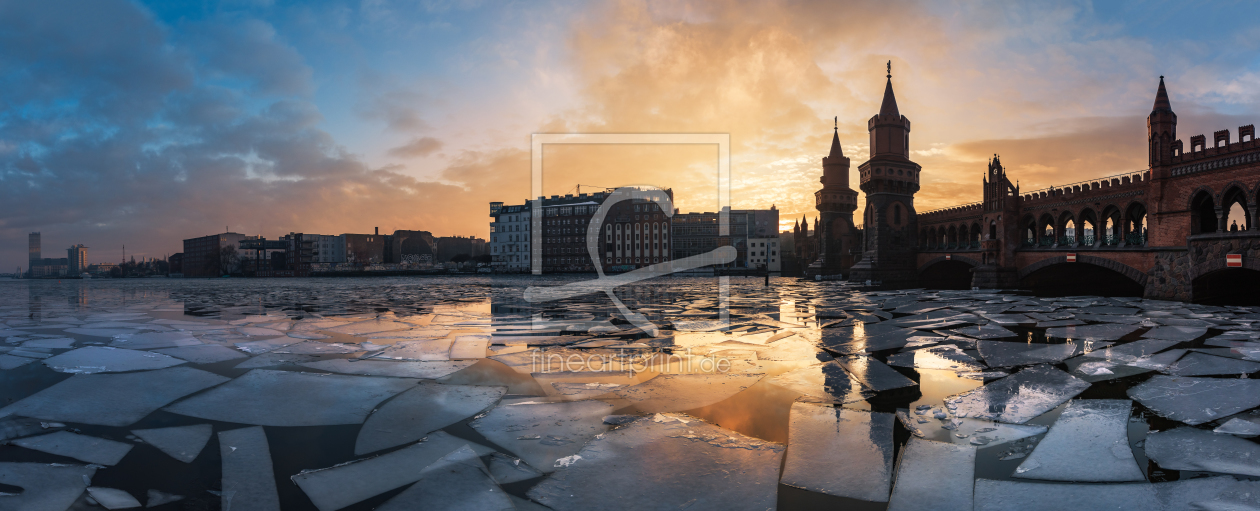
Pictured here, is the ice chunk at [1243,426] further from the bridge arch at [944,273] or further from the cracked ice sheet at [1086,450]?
the bridge arch at [944,273]

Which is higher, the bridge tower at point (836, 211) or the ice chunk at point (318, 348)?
the bridge tower at point (836, 211)

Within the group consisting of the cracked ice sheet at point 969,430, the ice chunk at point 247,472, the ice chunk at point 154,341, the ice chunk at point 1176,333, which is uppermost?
the ice chunk at point 154,341

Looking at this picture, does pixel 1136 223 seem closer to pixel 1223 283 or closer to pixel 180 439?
pixel 1223 283

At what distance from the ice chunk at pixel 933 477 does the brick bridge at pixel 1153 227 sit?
22.7m

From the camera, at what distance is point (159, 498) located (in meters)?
3.25

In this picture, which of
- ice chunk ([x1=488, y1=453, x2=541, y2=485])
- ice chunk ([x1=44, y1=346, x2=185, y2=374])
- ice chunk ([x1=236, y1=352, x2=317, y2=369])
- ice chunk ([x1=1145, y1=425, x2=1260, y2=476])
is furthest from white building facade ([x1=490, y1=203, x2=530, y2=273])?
ice chunk ([x1=1145, y1=425, x2=1260, y2=476])

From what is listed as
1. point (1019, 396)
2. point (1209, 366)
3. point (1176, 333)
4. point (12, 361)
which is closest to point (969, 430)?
point (1019, 396)

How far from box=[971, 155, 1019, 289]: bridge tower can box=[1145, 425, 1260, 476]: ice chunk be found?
3044cm

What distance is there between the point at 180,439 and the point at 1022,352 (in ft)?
37.1

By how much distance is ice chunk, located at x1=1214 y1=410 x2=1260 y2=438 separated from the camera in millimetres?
4492

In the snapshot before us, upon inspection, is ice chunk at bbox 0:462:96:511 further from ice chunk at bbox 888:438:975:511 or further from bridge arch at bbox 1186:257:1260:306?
bridge arch at bbox 1186:257:1260:306

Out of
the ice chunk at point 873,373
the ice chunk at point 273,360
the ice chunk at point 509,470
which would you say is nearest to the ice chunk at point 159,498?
the ice chunk at point 509,470

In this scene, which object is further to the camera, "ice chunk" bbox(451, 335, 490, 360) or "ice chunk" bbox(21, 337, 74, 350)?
"ice chunk" bbox(21, 337, 74, 350)

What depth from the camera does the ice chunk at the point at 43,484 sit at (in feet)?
10.2
